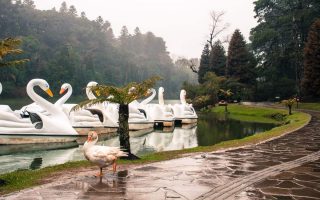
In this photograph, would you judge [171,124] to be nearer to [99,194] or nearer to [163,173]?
[163,173]

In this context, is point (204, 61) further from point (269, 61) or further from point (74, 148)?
point (74, 148)

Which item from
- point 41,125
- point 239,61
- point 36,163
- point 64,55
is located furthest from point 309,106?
point 64,55

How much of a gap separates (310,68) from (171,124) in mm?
17198

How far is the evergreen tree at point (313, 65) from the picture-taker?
124 ft

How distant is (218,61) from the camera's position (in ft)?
207

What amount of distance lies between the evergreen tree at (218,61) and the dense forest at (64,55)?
1265 centimetres

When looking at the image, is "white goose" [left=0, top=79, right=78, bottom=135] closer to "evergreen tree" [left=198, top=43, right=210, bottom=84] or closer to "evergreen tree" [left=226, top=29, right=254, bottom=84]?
"evergreen tree" [left=226, top=29, right=254, bottom=84]

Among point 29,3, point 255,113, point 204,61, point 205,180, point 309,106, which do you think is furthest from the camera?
point 29,3

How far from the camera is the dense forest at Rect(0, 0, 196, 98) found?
76938 mm

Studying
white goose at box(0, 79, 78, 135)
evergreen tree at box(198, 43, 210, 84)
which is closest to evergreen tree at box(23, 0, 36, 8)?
evergreen tree at box(198, 43, 210, 84)

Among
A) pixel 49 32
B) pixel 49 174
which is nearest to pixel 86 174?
pixel 49 174

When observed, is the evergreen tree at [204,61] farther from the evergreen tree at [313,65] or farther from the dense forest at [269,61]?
the evergreen tree at [313,65]

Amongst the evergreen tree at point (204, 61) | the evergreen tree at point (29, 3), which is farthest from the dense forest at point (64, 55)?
the evergreen tree at point (204, 61)

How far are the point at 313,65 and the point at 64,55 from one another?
188ft
